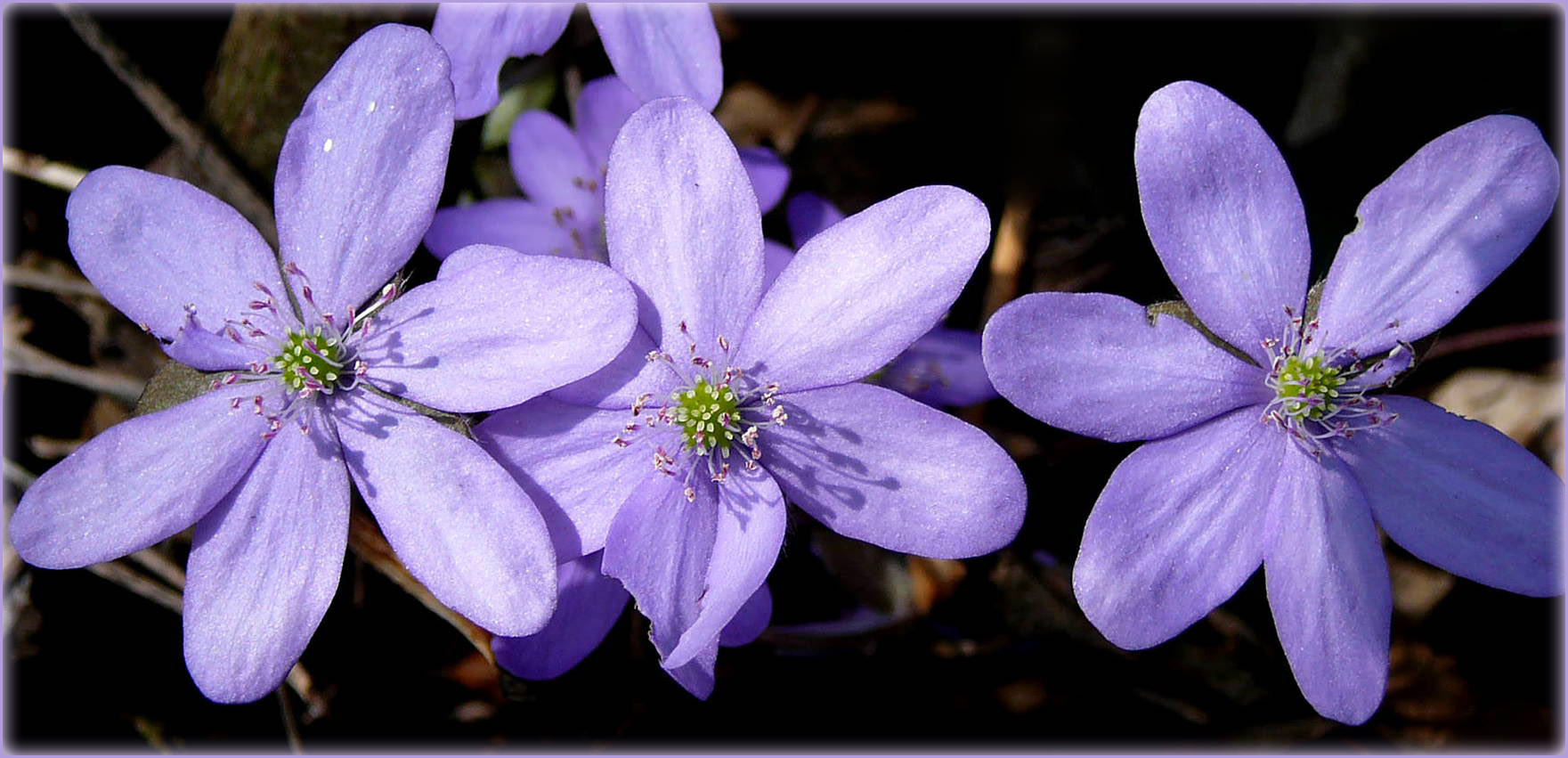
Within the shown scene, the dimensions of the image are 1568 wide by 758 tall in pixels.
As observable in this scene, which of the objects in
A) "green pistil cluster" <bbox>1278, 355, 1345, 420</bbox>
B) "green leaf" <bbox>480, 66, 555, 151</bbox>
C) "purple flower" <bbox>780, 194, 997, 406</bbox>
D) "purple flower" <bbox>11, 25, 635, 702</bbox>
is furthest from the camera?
"green leaf" <bbox>480, 66, 555, 151</bbox>

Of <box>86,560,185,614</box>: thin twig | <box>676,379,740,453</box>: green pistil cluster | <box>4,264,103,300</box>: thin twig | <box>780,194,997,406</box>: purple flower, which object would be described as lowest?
<box>86,560,185,614</box>: thin twig

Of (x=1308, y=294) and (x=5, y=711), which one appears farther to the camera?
(x=5, y=711)

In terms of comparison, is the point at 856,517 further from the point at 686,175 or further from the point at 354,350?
the point at 354,350

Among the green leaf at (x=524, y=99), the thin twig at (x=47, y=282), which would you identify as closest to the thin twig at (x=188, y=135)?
the thin twig at (x=47, y=282)

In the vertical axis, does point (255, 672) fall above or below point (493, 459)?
below

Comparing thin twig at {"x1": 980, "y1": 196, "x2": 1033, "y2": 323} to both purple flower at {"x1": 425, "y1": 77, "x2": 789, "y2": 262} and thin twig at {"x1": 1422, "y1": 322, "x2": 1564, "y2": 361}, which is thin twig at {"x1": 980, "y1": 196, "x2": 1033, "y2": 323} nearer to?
purple flower at {"x1": 425, "y1": 77, "x2": 789, "y2": 262}

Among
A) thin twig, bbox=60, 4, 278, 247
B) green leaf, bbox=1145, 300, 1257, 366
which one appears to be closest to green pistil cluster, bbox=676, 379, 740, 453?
green leaf, bbox=1145, 300, 1257, 366

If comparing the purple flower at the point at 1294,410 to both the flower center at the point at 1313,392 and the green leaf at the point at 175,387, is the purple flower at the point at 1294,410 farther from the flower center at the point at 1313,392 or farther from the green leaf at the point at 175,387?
the green leaf at the point at 175,387

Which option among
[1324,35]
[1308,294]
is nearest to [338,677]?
[1308,294]
